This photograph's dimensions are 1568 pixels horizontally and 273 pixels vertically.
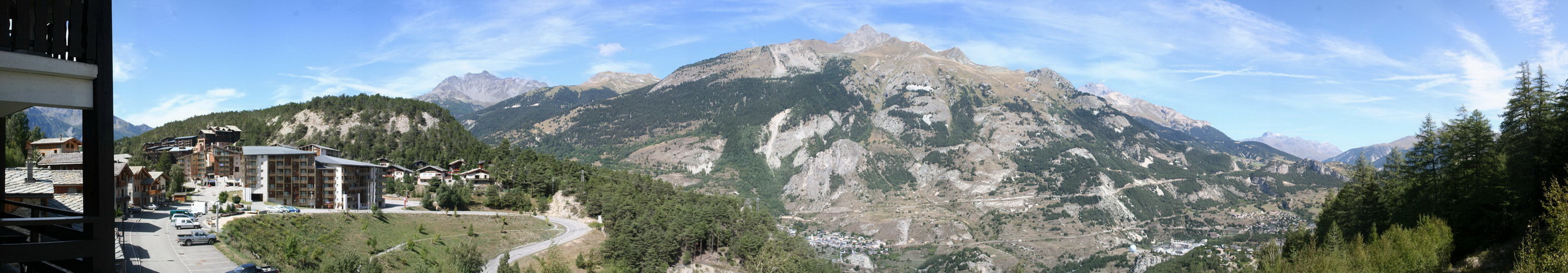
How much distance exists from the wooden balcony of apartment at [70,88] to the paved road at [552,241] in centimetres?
4524

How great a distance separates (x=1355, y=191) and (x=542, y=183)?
7795 cm

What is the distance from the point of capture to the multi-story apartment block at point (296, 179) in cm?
6438

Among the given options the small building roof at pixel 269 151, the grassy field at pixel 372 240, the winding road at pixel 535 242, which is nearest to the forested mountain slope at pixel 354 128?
the winding road at pixel 535 242

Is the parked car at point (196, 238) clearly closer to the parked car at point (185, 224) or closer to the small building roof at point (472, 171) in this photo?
the parked car at point (185, 224)

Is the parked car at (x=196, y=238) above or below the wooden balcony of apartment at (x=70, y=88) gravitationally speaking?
below

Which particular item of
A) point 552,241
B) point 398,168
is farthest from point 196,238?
point 398,168

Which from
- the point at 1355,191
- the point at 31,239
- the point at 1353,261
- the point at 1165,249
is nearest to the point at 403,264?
the point at 31,239

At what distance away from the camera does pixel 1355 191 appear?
201 feet

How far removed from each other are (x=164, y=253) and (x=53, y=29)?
40.5 m

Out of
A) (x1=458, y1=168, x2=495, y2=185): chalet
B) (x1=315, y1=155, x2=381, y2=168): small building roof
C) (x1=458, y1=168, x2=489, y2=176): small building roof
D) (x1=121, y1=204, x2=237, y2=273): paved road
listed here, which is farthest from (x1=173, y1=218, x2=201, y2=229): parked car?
(x1=458, y1=168, x2=489, y2=176): small building roof

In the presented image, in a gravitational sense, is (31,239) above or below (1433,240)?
above

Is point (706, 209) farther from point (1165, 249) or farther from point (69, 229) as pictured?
point (1165, 249)

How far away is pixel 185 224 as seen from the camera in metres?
44.0

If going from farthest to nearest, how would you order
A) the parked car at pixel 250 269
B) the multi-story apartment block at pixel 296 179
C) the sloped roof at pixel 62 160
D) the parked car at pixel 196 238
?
1. the multi-story apartment block at pixel 296 179
2. the sloped roof at pixel 62 160
3. the parked car at pixel 196 238
4. the parked car at pixel 250 269
